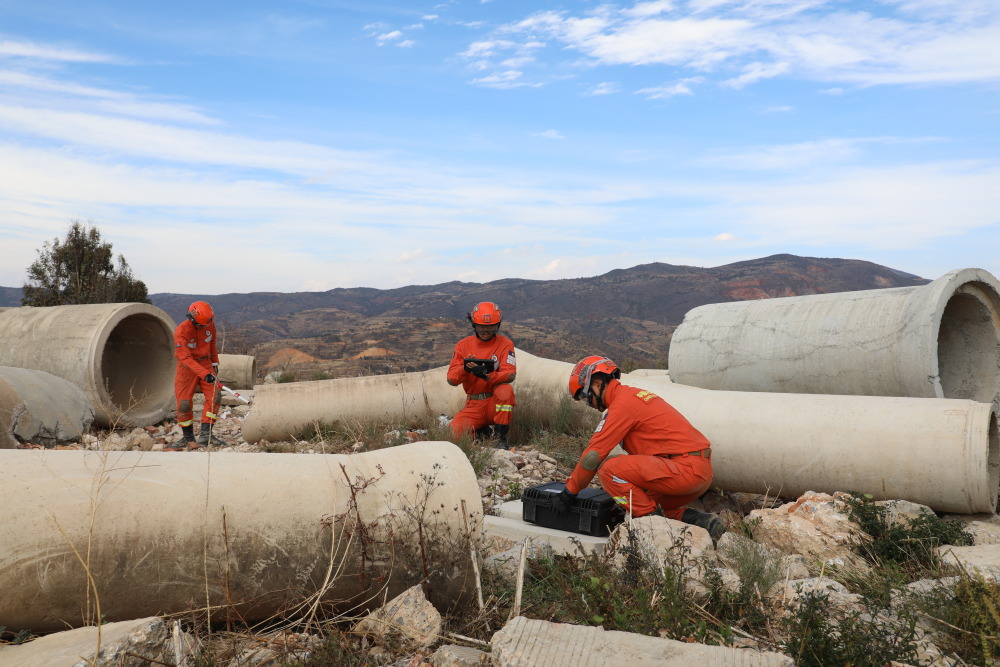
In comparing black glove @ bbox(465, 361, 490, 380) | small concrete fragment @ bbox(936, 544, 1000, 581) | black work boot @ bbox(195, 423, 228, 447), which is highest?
black glove @ bbox(465, 361, 490, 380)

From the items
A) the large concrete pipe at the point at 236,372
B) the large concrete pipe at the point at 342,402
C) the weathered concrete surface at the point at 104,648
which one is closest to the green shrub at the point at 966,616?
the weathered concrete surface at the point at 104,648

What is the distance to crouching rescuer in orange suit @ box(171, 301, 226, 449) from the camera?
8555 mm

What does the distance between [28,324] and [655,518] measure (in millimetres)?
9332

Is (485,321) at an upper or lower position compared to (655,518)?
upper

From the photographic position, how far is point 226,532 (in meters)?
3.25

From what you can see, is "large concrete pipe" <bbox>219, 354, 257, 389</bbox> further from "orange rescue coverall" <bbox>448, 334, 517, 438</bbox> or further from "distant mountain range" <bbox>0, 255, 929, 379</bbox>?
"distant mountain range" <bbox>0, 255, 929, 379</bbox>

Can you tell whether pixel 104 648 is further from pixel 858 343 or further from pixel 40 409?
pixel 858 343

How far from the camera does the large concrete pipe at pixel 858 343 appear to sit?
658cm

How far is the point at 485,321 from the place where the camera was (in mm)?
7941

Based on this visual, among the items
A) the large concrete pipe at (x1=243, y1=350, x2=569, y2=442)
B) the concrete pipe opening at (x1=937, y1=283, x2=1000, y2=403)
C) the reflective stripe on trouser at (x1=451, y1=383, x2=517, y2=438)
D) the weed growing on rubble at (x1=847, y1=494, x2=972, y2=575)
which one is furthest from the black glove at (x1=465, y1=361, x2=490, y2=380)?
the concrete pipe opening at (x1=937, y1=283, x2=1000, y2=403)

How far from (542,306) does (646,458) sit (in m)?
54.2

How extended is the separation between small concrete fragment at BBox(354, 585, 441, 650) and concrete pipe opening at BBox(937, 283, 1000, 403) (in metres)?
6.32

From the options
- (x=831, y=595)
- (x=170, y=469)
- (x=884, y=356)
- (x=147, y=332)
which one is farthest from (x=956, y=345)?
(x=147, y=332)

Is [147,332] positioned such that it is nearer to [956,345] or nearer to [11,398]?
[11,398]
